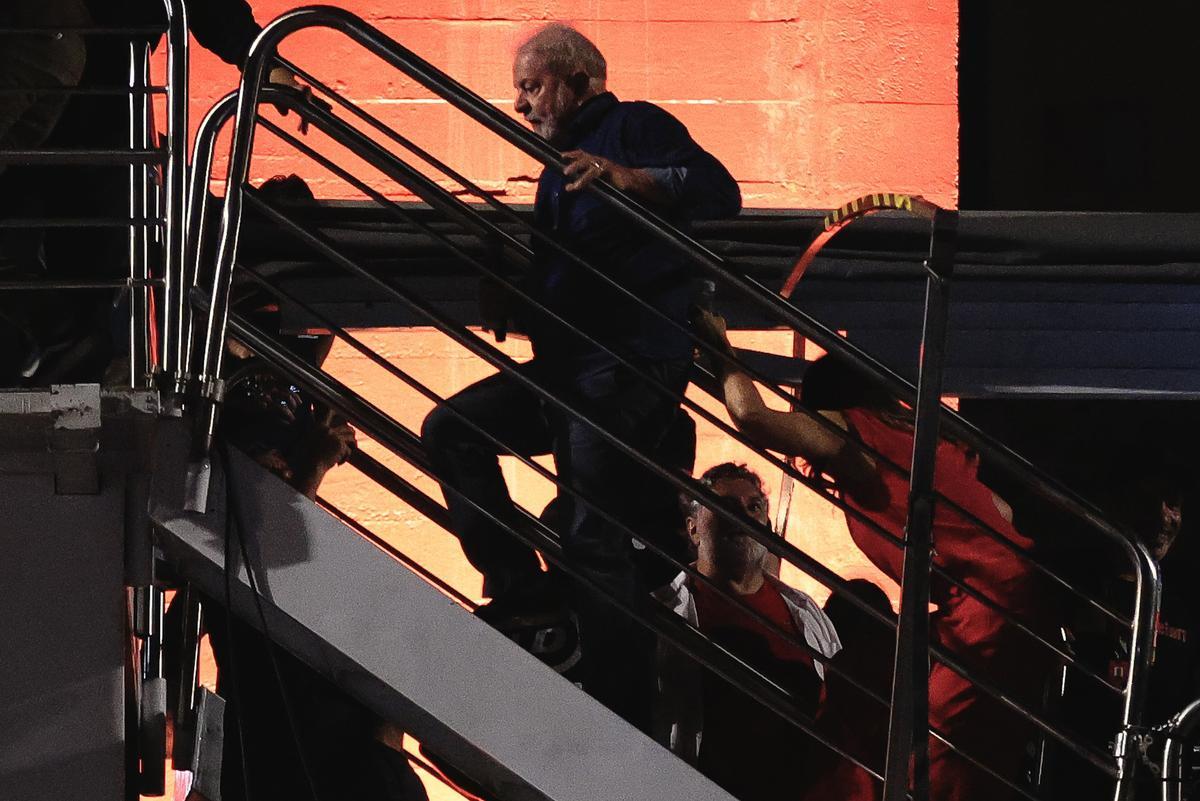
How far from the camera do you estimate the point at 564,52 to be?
120 inches

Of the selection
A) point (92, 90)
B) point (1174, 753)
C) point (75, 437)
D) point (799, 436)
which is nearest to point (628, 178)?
point (799, 436)

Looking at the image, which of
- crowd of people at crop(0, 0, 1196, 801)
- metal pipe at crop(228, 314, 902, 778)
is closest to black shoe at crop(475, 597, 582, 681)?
crowd of people at crop(0, 0, 1196, 801)

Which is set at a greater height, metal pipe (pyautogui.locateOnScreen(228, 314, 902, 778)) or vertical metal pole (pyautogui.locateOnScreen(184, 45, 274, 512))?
vertical metal pole (pyautogui.locateOnScreen(184, 45, 274, 512))

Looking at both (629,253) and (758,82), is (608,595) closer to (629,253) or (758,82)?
(629,253)

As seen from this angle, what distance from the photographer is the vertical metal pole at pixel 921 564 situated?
2133 mm

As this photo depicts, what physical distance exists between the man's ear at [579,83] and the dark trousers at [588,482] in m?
0.51

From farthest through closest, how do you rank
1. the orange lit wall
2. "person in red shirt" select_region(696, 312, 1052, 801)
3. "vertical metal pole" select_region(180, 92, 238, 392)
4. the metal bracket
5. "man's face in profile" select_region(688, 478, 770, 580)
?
the orange lit wall
"man's face in profile" select_region(688, 478, 770, 580)
"person in red shirt" select_region(696, 312, 1052, 801)
"vertical metal pole" select_region(180, 92, 238, 392)
the metal bracket

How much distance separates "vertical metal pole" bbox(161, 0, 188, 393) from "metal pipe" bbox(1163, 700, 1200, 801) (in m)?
1.52

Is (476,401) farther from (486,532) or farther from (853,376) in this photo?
(853,376)

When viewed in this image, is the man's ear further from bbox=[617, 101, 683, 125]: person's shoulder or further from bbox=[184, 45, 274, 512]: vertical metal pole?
bbox=[184, 45, 274, 512]: vertical metal pole

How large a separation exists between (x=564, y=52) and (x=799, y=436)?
81cm

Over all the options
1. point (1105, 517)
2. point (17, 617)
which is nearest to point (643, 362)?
point (1105, 517)

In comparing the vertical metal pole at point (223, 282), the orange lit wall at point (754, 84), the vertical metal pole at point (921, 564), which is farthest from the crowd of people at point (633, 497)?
the orange lit wall at point (754, 84)

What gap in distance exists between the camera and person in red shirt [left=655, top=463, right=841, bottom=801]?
3.03 meters
